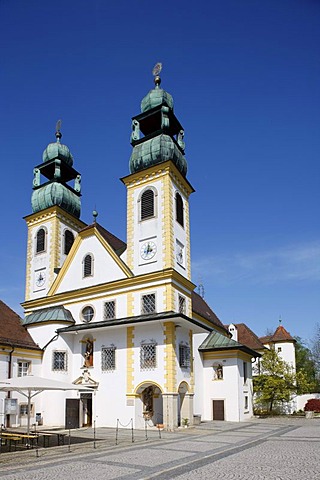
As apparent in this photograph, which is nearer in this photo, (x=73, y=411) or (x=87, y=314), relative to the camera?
(x=73, y=411)

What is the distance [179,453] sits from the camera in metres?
14.5

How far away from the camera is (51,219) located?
110ft

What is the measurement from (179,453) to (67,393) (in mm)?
13307

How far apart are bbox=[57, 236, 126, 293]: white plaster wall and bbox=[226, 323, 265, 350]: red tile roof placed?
26.2m

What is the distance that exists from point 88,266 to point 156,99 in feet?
39.0

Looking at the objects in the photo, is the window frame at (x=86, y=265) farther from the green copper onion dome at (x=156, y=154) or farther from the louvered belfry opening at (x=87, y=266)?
the green copper onion dome at (x=156, y=154)

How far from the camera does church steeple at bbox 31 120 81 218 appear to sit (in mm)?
34031

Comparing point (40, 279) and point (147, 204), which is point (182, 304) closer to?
point (147, 204)

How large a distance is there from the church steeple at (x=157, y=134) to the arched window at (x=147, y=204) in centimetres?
175

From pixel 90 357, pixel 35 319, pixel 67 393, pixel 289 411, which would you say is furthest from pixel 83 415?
pixel 289 411

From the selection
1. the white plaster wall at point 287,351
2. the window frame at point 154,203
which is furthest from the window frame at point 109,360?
the white plaster wall at point 287,351

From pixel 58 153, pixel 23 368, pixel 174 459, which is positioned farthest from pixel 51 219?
pixel 174 459

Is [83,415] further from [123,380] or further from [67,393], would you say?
[123,380]

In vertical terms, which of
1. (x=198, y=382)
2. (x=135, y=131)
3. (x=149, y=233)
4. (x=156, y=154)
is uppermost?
(x=135, y=131)
